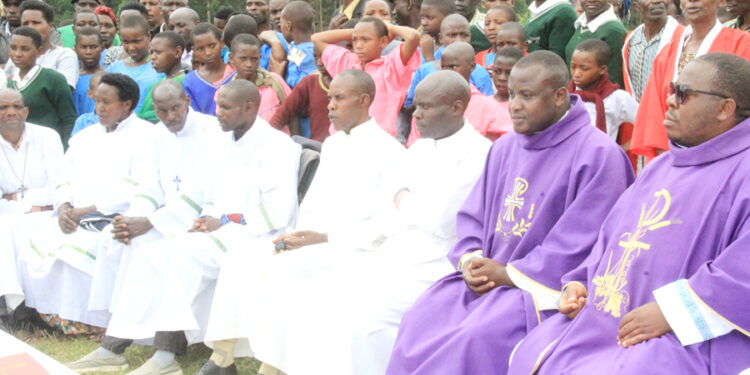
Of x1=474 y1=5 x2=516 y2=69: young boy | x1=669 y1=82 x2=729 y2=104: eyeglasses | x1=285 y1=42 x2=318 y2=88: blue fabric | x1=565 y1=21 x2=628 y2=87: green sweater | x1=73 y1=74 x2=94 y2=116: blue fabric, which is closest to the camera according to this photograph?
x1=669 y1=82 x2=729 y2=104: eyeglasses

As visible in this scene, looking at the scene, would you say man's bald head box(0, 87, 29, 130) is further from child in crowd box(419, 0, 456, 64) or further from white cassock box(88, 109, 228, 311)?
child in crowd box(419, 0, 456, 64)

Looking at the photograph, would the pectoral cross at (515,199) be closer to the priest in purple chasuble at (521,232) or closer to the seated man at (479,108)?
the priest in purple chasuble at (521,232)

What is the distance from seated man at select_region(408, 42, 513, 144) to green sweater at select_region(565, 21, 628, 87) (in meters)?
1.42

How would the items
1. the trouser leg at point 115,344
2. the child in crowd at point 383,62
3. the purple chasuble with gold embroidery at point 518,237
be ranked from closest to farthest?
1. the purple chasuble with gold embroidery at point 518,237
2. the trouser leg at point 115,344
3. the child in crowd at point 383,62

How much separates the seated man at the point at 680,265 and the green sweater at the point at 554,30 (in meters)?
4.50

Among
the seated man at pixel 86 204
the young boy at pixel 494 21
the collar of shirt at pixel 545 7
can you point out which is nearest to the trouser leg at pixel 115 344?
the seated man at pixel 86 204

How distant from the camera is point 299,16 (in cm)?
862

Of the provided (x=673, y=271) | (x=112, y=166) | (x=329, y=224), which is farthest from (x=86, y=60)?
(x=673, y=271)

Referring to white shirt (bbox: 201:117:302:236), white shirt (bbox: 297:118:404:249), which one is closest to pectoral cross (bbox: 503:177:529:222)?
white shirt (bbox: 297:118:404:249)

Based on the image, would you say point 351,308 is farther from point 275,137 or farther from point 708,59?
point 708,59

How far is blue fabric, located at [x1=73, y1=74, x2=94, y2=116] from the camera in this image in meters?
9.25

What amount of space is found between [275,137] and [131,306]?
1.53 metres

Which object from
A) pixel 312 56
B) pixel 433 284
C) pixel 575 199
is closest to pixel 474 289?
pixel 433 284

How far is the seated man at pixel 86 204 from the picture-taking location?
704 cm
